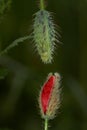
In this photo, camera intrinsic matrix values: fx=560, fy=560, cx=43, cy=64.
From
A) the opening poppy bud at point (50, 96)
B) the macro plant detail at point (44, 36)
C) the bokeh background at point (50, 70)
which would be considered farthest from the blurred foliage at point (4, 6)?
the bokeh background at point (50, 70)

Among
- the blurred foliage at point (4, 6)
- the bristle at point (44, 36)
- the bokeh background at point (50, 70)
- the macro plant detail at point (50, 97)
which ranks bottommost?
the macro plant detail at point (50, 97)

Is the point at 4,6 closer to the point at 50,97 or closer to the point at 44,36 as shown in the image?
the point at 44,36

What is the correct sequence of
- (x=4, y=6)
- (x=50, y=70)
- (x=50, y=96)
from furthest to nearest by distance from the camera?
(x=50, y=70) → (x=4, y=6) → (x=50, y=96)

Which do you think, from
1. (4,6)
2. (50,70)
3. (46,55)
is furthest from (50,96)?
(50,70)

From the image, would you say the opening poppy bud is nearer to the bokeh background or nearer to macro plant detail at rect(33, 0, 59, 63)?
macro plant detail at rect(33, 0, 59, 63)

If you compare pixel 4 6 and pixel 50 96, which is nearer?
pixel 50 96

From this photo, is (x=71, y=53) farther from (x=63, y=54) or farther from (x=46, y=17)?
(x=46, y=17)

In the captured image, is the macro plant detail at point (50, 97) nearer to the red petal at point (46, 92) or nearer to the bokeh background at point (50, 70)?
the red petal at point (46, 92)

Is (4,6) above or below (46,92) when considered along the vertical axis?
above
